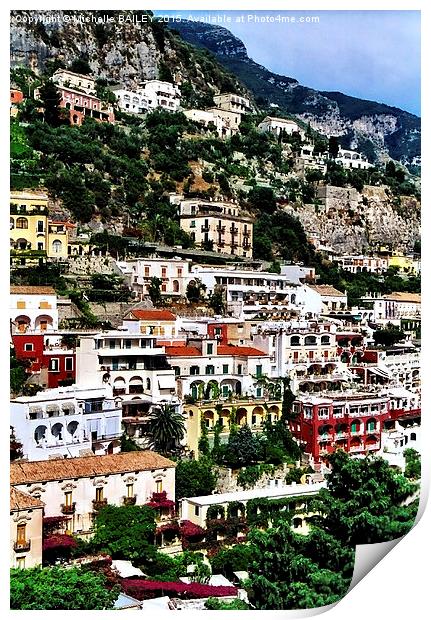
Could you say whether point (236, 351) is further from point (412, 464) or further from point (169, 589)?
point (169, 589)

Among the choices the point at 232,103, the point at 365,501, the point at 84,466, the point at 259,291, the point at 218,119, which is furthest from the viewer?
the point at 232,103

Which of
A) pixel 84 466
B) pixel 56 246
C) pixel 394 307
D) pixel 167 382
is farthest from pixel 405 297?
pixel 84 466

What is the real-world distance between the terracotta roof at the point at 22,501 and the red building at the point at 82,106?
2.98m

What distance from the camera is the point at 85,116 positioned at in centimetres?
691

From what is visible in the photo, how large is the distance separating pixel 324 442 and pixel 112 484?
1.40 meters

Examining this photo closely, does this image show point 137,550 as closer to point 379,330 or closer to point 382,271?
point 379,330

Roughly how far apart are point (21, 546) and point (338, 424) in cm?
203

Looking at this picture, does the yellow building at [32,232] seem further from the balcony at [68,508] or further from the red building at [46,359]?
the balcony at [68,508]

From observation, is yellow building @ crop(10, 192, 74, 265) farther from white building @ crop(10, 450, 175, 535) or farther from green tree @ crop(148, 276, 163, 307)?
white building @ crop(10, 450, 175, 535)

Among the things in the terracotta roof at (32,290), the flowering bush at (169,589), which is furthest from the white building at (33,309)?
the flowering bush at (169,589)

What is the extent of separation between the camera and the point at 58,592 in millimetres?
4422

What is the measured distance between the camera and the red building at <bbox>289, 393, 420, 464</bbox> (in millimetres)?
5684

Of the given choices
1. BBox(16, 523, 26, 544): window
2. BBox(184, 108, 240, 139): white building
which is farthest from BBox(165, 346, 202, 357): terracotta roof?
BBox(184, 108, 240, 139): white building

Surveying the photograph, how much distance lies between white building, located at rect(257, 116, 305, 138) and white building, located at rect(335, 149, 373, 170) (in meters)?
0.42
